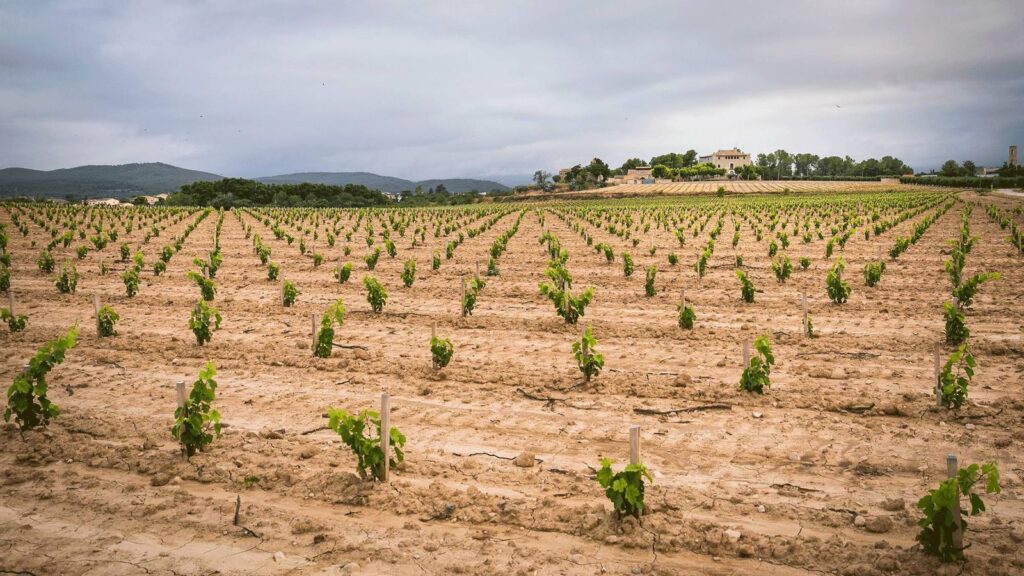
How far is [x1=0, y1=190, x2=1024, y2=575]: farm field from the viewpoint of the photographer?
4.99m

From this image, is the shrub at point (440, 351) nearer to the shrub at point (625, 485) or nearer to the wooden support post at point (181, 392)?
the wooden support post at point (181, 392)

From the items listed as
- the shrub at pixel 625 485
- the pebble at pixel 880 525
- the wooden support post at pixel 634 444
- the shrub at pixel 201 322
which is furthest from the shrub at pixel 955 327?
the shrub at pixel 201 322

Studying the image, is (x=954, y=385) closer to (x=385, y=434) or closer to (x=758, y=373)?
(x=758, y=373)

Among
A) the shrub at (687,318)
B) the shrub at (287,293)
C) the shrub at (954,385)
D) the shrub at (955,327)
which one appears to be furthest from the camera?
the shrub at (287,293)

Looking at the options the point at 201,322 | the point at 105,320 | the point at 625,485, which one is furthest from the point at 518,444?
the point at 105,320

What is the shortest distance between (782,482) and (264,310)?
1161cm

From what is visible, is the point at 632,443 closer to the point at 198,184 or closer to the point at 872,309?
the point at 872,309

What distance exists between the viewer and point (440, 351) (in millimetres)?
9266

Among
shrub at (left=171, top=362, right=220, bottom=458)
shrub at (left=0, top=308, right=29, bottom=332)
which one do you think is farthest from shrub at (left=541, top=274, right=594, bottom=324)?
shrub at (left=0, top=308, right=29, bottom=332)

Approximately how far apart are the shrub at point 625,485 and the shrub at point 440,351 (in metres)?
4.45

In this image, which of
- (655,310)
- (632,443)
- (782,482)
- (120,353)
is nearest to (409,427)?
(632,443)

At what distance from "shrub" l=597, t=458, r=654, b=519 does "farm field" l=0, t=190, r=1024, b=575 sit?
7.5 inches

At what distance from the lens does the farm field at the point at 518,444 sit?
16.4 ft

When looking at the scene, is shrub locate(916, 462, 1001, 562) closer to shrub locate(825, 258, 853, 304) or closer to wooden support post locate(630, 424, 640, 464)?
wooden support post locate(630, 424, 640, 464)
